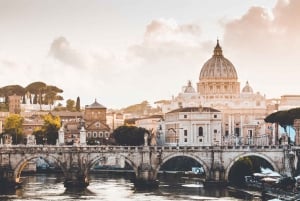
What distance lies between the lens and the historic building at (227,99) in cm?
12531

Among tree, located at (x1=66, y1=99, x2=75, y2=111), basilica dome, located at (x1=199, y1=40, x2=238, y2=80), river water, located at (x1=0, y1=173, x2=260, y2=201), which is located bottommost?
river water, located at (x1=0, y1=173, x2=260, y2=201)

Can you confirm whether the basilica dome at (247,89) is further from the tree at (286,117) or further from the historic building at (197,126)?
the tree at (286,117)

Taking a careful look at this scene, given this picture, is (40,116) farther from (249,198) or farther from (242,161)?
(249,198)

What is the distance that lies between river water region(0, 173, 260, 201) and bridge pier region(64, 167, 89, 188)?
58 centimetres

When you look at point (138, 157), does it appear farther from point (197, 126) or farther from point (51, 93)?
point (51, 93)

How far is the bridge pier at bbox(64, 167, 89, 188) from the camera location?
7025cm

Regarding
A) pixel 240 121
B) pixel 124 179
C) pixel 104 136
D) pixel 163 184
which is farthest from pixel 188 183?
pixel 240 121

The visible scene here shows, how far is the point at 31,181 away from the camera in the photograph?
77000 millimetres

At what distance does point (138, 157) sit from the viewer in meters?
71.0

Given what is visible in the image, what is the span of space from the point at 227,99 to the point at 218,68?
4883 mm

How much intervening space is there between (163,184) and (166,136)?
4069cm

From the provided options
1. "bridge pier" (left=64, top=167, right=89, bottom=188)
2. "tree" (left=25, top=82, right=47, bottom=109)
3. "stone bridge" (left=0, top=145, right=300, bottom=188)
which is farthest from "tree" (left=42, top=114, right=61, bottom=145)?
"tree" (left=25, top=82, right=47, bottom=109)

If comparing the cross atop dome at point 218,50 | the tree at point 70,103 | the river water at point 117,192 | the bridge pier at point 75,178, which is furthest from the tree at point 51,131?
the tree at point 70,103

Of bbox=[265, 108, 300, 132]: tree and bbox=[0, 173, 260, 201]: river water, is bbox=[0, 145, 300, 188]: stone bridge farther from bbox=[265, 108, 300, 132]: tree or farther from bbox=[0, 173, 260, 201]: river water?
bbox=[265, 108, 300, 132]: tree
